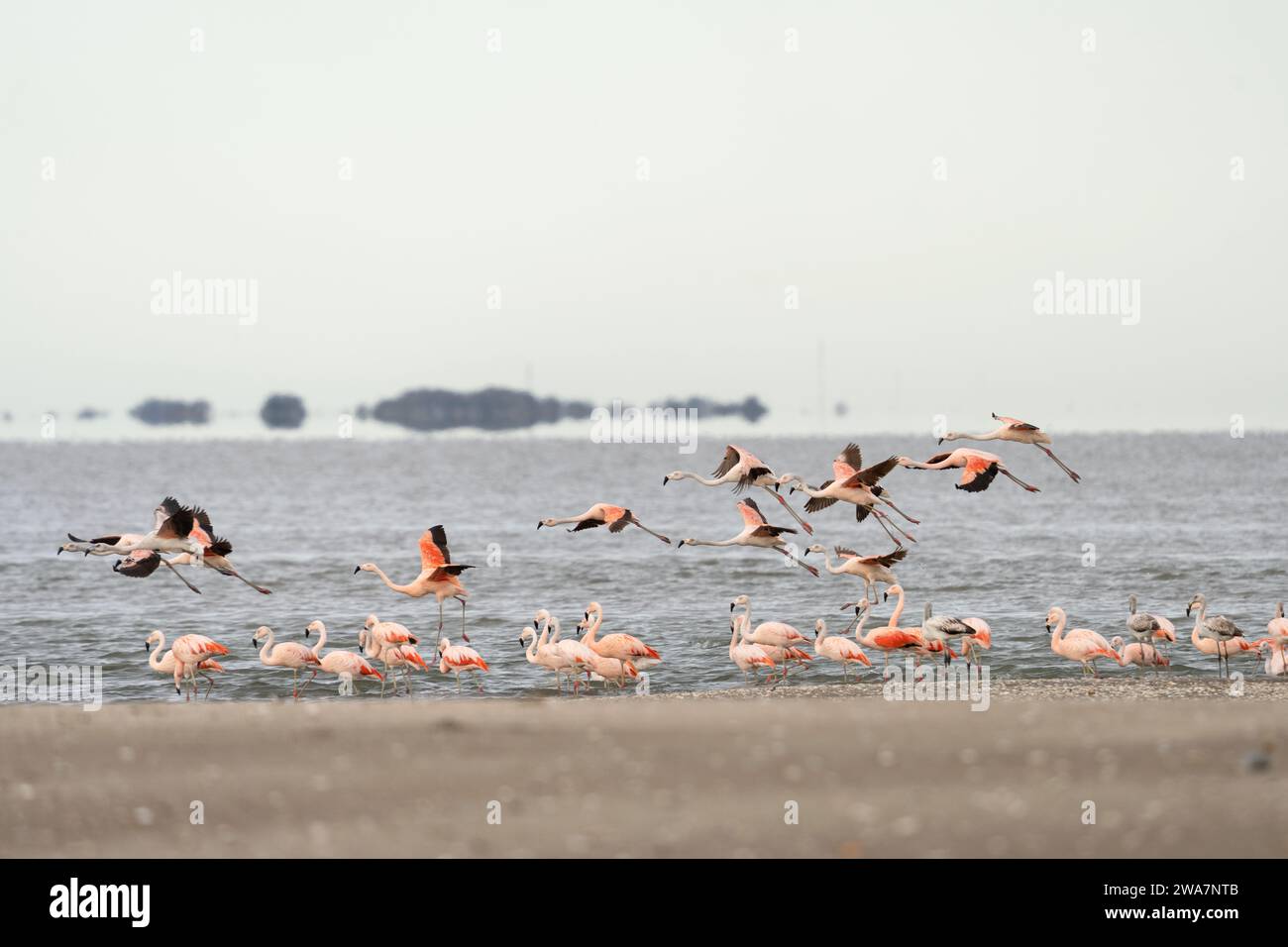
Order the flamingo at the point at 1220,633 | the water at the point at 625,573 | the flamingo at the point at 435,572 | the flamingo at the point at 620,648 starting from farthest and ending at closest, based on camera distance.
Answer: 1. the water at the point at 625,573
2. the flamingo at the point at 435,572
3. the flamingo at the point at 1220,633
4. the flamingo at the point at 620,648

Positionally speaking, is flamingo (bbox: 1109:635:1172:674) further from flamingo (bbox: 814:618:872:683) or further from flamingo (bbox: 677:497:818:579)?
flamingo (bbox: 677:497:818:579)

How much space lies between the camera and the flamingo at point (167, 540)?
16172 mm

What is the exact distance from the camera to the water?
2069 cm

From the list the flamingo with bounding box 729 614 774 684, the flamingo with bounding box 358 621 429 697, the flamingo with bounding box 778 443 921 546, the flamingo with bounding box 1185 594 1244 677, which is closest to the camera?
→ the flamingo with bounding box 778 443 921 546

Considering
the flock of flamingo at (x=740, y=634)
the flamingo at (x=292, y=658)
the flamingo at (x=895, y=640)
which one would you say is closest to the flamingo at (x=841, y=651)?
the flock of flamingo at (x=740, y=634)

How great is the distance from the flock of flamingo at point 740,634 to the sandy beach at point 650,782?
491 centimetres

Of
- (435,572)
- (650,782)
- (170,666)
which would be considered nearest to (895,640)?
(435,572)

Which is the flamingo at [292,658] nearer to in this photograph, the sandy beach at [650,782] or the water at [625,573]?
the water at [625,573]

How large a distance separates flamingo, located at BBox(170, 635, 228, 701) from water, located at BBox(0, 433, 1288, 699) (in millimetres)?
435

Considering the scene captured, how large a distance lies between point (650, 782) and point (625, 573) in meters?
23.6

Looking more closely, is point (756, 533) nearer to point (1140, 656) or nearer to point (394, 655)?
point (394, 655)

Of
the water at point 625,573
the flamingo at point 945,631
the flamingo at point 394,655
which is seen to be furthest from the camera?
the water at point 625,573

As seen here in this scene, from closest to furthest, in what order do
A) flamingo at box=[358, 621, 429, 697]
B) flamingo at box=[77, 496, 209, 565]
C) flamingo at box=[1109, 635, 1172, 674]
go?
flamingo at box=[77, 496, 209, 565] < flamingo at box=[358, 621, 429, 697] < flamingo at box=[1109, 635, 1172, 674]

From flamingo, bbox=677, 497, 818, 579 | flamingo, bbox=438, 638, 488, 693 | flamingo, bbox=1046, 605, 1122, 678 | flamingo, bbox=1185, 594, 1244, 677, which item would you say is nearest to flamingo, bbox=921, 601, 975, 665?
flamingo, bbox=1046, 605, 1122, 678
